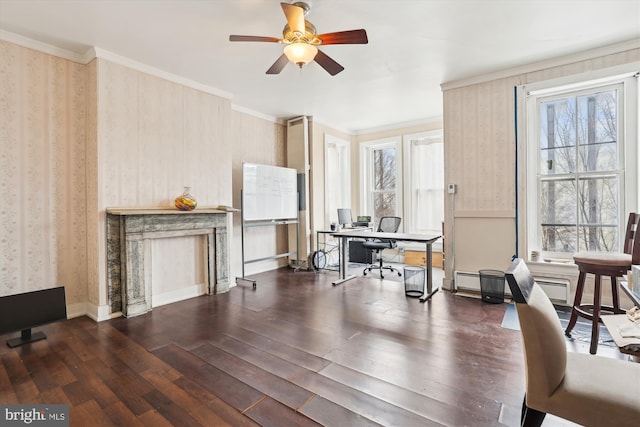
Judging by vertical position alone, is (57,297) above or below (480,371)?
above

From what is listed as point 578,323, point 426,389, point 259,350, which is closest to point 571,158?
point 578,323

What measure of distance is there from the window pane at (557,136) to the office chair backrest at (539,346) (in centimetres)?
321

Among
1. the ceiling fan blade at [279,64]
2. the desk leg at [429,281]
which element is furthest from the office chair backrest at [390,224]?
the ceiling fan blade at [279,64]

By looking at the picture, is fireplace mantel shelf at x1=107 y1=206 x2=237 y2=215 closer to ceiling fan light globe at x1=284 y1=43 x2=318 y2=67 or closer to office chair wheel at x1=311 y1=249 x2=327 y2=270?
office chair wheel at x1=311 y1=249 x2=327 y2=270

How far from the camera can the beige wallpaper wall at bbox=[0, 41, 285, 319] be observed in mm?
2947

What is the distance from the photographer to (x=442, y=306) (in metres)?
3.56

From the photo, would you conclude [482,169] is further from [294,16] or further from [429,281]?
[294,16]

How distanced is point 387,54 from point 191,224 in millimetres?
3094

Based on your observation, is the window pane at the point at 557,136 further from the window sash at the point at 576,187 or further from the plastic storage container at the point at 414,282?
the plastic storage container at the point at 414,282

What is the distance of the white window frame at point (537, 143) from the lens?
3205 mm

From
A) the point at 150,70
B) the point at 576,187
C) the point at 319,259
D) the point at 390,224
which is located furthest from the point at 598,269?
the point at 150,70

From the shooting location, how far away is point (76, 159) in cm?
333

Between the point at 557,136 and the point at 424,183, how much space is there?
8.64 feet

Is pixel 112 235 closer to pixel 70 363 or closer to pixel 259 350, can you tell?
pixel 70 363
